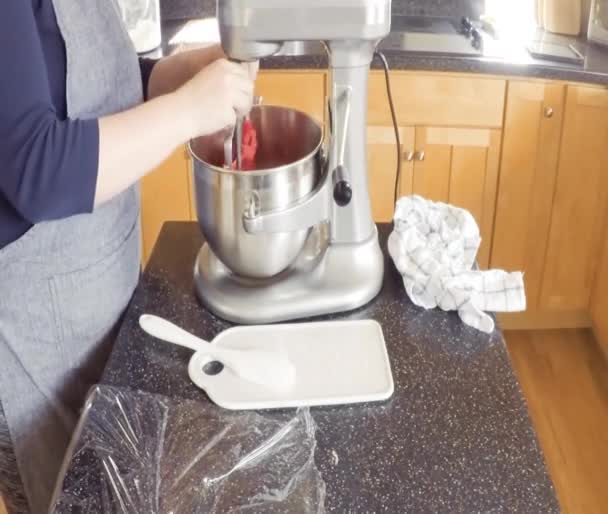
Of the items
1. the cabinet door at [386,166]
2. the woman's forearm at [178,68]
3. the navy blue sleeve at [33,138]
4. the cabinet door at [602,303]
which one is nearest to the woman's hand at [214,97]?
the navy blue sleeve at [33,138]

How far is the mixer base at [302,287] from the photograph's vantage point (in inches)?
37.7

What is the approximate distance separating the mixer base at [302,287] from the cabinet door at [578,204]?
3.85ft

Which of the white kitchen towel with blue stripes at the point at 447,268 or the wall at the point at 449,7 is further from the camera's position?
the wall at the point at 449,7

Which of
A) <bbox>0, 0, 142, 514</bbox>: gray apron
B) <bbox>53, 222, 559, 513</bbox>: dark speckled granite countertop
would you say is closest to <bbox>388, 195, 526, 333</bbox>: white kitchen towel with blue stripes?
<bbox>53, 222, 559, 513</bbox>: dark speckled granite countertop

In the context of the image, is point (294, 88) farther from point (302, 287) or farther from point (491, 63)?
point (302, 287)

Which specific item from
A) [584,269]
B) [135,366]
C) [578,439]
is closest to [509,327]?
[584,269]

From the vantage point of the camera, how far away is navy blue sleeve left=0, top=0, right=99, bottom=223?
2.41ft

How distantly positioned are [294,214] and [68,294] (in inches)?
11.2

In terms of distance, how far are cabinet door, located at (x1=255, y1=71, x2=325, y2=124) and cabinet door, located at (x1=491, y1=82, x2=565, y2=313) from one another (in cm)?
46

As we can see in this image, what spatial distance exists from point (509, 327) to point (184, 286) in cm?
152

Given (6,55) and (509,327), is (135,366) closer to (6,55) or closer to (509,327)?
(6,55)

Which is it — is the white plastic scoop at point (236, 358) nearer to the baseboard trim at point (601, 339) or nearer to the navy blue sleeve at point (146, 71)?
the navy blue sleeve at point (146, 71)

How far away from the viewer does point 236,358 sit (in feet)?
2.81

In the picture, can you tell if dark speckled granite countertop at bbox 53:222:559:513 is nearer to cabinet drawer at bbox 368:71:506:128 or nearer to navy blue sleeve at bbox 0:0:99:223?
navy blue sleeve at bbox 0:0:99:223
